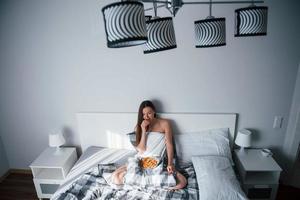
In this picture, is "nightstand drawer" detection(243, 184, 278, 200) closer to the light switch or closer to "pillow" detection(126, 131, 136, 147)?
the light switch

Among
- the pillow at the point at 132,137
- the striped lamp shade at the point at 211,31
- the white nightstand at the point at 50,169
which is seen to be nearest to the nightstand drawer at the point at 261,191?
the pillow at the point at 132,137

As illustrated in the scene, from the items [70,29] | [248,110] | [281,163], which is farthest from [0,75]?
[281,163]

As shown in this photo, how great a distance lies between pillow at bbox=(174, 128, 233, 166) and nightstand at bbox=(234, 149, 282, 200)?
166mm

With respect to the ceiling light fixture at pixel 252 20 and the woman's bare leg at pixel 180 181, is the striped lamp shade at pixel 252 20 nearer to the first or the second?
the ceiling light fixture at pixel 252 20

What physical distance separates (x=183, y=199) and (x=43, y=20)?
2.28 metres

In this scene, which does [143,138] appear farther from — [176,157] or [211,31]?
[211,31]

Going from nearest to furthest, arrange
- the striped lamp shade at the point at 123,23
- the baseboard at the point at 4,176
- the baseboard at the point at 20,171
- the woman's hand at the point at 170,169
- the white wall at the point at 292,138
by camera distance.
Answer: the striped lamp shade at the point at 123,23 < the woman's hand at the point at 170,169 < the white wall at the point at 292,138 < the baseboard at the point at 4,176 < the baseboard at the point at 20,171

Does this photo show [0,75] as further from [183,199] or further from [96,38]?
[183,199]

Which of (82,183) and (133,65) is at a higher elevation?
(133,65)

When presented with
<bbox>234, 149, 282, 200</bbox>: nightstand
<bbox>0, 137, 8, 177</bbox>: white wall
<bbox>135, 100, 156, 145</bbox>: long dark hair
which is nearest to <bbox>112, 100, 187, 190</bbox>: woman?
<bbox>135, 100, 156, 145</bbox>: long dark hair

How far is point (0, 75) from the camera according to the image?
2.51 metres

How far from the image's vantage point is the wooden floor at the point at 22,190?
2.35m

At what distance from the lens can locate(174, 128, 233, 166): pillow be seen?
2166mm

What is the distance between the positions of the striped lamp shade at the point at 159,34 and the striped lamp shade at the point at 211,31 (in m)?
0.22
